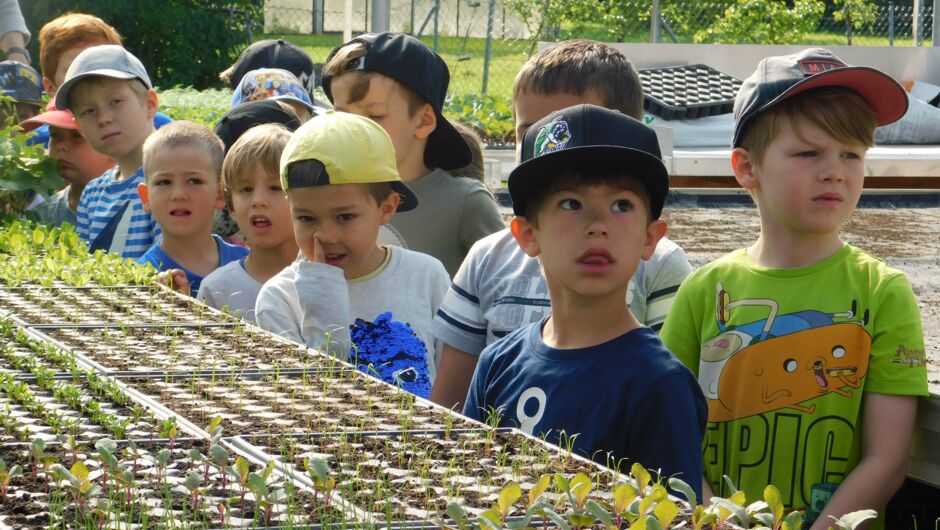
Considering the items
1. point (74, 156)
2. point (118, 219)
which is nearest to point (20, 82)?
point (74, 156)

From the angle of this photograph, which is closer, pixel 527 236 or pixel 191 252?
pixel 527 236

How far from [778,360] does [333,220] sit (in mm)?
1454

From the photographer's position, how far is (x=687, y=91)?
18266 millimetres

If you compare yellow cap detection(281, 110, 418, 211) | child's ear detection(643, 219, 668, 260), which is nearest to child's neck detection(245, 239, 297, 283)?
yellow cap detection(281, 110, 418, 211)

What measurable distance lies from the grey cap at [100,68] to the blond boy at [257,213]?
1.61 metres

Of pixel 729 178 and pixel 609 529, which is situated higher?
pixel 609 529

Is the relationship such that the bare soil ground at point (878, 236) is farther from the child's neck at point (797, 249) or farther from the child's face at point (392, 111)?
the child's neck at point (797, 249)

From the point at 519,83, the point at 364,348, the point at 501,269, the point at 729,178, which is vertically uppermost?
the point at 519,83

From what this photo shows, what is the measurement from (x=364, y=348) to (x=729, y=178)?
12023 millimetres

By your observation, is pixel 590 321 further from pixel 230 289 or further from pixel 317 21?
pixel 317 21

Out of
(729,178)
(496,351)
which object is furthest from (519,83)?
(729,178)

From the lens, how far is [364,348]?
3949mm

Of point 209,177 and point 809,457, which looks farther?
point 209,177

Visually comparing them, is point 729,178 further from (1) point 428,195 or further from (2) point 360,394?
(2) point 360,394
